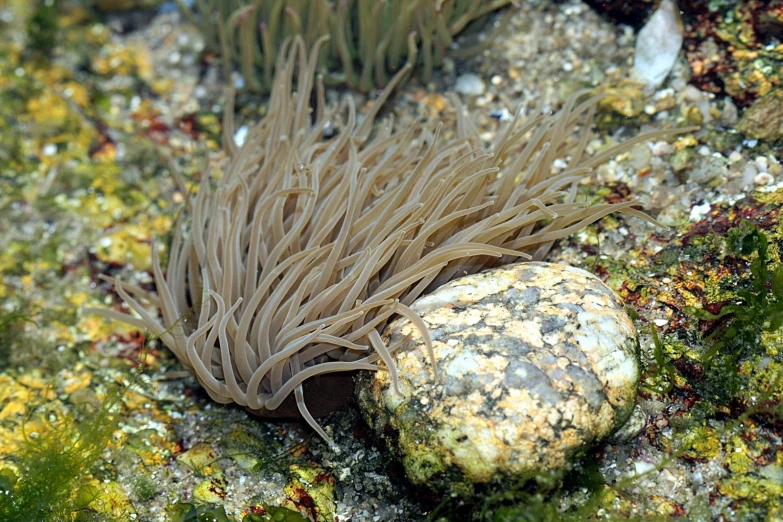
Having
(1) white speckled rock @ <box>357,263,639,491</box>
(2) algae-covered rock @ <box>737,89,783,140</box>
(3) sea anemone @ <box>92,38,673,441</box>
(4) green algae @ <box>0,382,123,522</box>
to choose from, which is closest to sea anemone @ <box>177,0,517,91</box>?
(3) sea anemone @ <box>92,38,673,441</box>

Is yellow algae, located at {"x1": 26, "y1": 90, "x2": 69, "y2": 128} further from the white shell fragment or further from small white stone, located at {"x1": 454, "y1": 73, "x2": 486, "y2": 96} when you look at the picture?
the white shell fragment

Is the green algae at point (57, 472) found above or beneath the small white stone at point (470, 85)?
beneath

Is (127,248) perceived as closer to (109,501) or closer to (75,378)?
(75,378)

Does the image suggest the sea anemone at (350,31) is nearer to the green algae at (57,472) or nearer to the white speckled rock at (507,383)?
the white speckled rock at (507,383)

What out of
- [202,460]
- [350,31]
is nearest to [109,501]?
[202,460]

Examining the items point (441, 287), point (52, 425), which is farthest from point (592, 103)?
point (52, 425)

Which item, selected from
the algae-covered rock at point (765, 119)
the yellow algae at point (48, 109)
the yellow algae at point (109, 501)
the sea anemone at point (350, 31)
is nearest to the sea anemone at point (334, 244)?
the algae-covered rock at point (765, 119)
